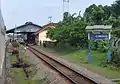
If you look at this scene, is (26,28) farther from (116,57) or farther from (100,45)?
(116,57)

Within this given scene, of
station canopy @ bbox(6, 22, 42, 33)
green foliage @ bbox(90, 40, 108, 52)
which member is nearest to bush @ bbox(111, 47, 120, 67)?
green foliage @ bbox(90, 40, 108, 52)

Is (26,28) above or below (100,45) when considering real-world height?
above

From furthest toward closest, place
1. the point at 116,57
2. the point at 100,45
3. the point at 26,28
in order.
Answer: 1. the point at 26,28
2. the point at 100,45
3. the point at 116,57

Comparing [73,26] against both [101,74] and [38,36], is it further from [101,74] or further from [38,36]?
[38,36]

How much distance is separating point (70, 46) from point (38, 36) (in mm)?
38363

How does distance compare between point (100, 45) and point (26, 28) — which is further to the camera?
point (26, 28)

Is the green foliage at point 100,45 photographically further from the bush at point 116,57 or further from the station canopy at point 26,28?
the station canopy at point 26,28

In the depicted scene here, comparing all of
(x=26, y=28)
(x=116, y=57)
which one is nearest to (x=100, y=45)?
(x=116, y=57)

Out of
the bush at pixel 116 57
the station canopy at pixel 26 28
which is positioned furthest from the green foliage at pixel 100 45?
the station canopy at pixel 26 28

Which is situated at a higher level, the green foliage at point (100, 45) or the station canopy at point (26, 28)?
the station canopy at point (26, 28)

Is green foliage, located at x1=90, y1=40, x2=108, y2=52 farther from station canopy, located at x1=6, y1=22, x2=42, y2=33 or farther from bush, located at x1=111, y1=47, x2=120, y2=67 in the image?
station canopy, located at x1=6, y1=22, x2=42, y2=33

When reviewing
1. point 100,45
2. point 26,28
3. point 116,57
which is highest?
point 26,28

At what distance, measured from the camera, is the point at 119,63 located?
81.6 feet

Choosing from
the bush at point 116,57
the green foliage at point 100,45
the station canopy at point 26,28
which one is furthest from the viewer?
the station canopy at point 26,28
